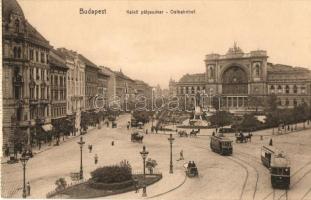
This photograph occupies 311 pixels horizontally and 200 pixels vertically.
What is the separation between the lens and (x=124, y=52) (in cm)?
2525

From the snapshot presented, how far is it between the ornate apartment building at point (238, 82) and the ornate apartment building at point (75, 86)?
11.3 m

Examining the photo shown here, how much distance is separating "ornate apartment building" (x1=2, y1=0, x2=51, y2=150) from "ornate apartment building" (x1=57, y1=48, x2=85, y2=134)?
8.12m

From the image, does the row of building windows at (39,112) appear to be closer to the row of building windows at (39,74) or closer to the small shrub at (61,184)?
the row of building windows at (39,74)

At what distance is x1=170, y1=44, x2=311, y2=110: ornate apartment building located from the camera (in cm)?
5744

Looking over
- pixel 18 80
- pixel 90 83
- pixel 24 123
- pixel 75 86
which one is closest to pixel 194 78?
pixel 90 83

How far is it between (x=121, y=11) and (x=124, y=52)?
443 cm

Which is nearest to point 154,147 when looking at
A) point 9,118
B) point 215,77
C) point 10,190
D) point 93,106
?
point 9,118

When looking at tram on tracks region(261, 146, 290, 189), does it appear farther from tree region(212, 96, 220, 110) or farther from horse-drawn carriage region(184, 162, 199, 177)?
tree region(212, 96, 220, 110)

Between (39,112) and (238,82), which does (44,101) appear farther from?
(238,82)

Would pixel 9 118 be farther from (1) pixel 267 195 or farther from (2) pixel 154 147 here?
(1) pixel 267 195

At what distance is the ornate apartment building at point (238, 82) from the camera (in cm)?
5744

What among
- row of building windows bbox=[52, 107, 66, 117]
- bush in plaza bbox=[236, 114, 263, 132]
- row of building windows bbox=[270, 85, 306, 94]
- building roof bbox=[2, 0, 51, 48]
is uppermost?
building roof bbox=[2, 0, 51, 48]

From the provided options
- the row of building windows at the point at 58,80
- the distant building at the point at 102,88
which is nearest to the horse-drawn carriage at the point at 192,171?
the row of building windows at the point at 58,80

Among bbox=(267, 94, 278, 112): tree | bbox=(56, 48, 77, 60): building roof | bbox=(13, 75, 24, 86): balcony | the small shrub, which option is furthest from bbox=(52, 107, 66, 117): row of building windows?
bbox=(267, 94, 278, 112): tree
